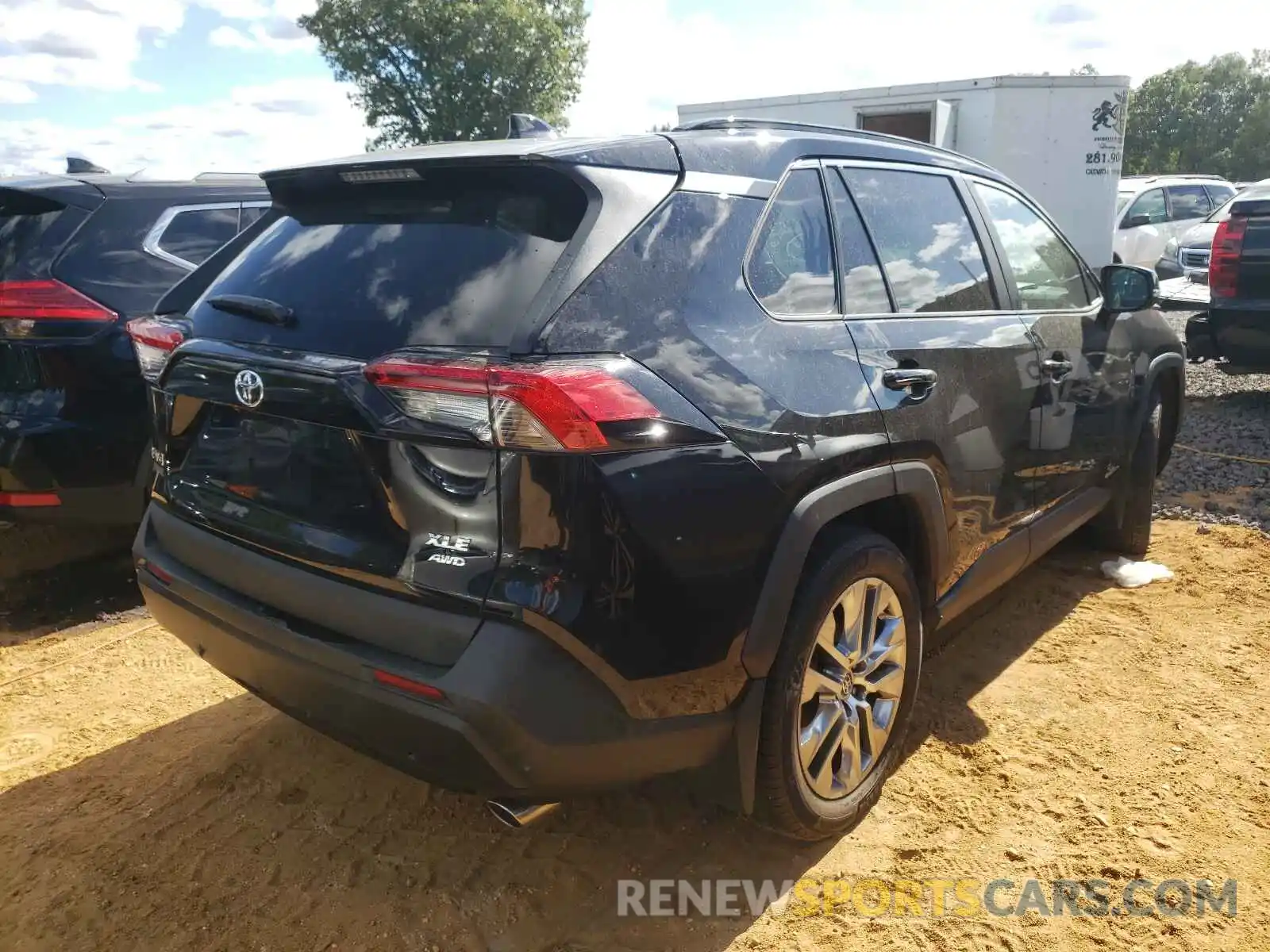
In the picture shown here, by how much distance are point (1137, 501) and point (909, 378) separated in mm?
2499

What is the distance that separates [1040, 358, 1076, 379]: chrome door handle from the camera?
3.35 meters

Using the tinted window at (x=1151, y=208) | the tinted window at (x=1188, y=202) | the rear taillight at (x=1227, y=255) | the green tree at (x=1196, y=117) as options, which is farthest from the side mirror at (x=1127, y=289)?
the green tree at (x=1196, y=117)

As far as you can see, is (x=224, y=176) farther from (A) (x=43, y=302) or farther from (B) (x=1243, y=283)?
(B) (x=1243, y=283)

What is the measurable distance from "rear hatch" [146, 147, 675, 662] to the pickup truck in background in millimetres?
6223

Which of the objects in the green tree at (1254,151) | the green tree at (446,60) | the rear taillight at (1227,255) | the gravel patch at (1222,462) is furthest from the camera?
the green tree at (1254,151)

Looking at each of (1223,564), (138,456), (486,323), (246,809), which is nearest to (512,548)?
(486,323)

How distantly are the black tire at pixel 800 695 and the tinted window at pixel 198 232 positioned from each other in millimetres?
3363

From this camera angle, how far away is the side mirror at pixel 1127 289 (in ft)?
12.4

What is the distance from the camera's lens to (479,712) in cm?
177

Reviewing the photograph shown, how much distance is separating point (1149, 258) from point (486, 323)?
51.4 ft

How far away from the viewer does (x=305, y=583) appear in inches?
81.7

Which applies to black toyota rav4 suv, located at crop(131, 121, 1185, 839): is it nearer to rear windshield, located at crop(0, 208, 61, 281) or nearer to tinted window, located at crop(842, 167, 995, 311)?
tinted window, located at crop(842, 167, 995, 311)

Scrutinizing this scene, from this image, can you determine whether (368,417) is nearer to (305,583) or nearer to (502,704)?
(305,583)

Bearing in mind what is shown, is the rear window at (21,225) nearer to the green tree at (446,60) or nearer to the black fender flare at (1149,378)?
the black fender flare at (1149,378)
